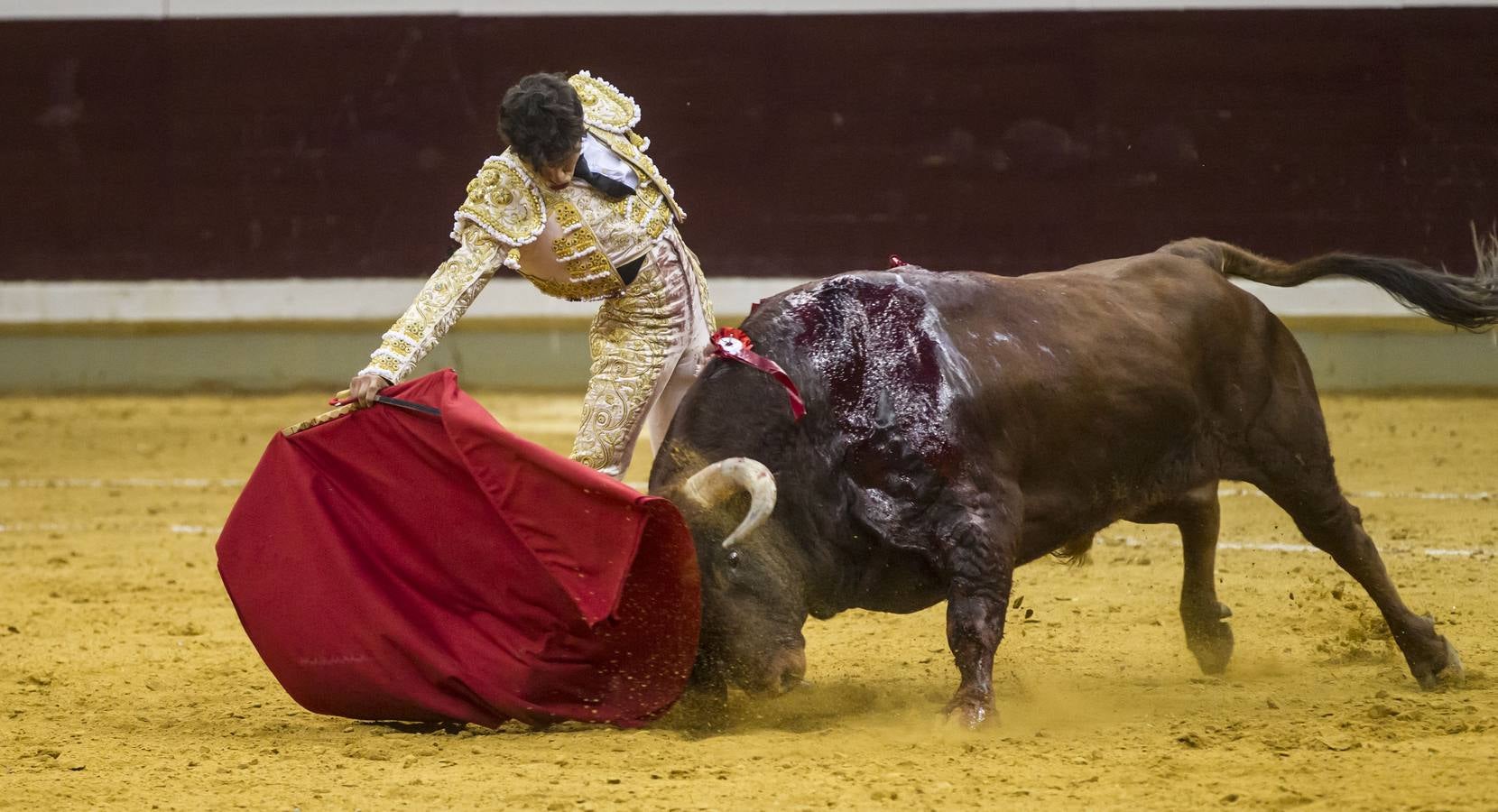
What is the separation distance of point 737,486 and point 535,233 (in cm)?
69

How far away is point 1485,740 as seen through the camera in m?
2.79

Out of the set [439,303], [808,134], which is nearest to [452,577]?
[439,303]

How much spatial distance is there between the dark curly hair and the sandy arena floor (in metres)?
1.10

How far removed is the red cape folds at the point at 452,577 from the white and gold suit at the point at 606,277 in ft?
0.65

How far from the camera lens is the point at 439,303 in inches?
127

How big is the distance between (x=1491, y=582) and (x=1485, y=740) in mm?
1775

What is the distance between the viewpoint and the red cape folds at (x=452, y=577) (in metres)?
3.08

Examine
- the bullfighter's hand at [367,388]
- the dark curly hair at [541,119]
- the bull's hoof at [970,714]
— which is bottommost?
the bull's hoof at [970,714]

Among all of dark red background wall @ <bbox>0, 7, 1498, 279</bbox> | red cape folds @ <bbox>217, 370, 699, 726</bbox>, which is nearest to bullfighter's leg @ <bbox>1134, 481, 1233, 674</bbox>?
red cape folds @ <bbox>217, 370, 699, 726</bbox>

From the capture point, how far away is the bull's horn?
2875 mm

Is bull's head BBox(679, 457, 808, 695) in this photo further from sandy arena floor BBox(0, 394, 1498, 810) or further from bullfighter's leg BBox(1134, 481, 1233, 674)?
bullfighter's leg BBox(1134, 481, 1233, 674)

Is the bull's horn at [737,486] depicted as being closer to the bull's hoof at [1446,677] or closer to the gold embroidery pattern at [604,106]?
the gold embroidery pattern at [604,106]

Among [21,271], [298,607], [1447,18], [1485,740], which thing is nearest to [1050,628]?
[1485,740]

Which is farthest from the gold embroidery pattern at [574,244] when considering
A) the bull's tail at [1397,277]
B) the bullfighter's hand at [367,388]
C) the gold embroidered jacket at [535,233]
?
the bull's tail at [1397,277]
